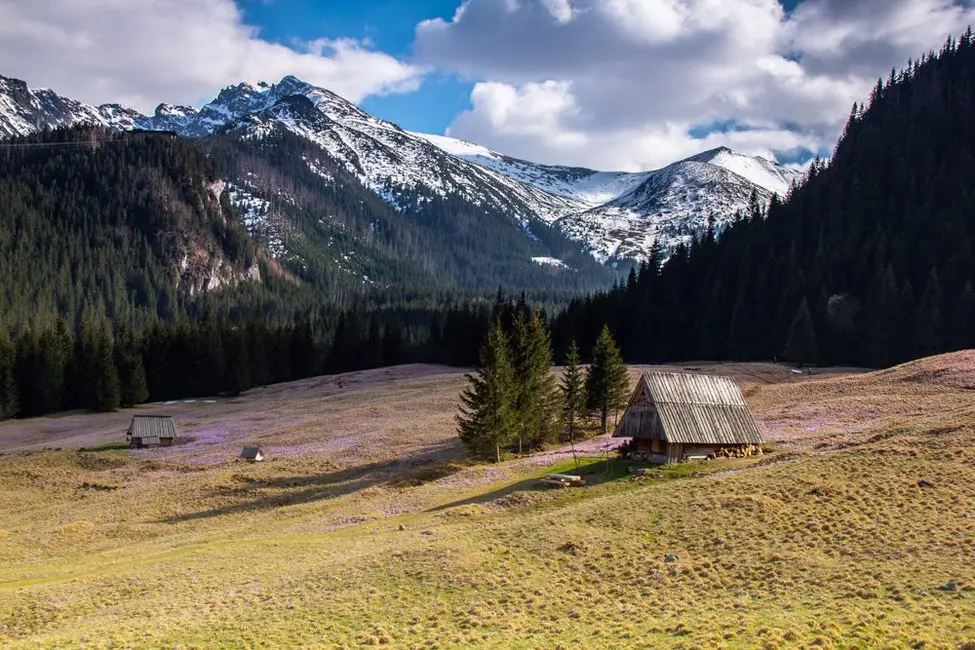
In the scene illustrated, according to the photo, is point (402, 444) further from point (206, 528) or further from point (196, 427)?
point (196, 427)

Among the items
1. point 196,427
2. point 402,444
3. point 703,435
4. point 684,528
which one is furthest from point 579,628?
point 196,427

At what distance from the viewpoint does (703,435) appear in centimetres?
4916

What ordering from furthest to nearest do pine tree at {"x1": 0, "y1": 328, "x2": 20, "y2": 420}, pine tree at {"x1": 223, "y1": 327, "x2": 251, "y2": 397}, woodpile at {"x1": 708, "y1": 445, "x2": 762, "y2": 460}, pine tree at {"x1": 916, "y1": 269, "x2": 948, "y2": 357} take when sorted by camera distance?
pine tree at {"x1": 223, "y1": 327, "x2": 251, "y2": 397} → pine tree at {"x1": 916, "y1": 269, "x2": 948, "y2": 357} → pine tree at {"x1": 0, "y1": 328, "x2": 20, "y2": 420} → woodpile at {"x1": 708, "y1": 445, "x2": 762, "y2": 460}

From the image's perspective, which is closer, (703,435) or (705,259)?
(703,435)

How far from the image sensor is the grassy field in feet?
74.6

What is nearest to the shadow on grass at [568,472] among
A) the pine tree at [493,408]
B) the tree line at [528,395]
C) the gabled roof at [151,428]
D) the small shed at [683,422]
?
the small shed at [683,422]

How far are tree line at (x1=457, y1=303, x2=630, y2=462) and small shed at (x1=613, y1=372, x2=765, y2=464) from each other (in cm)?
1191

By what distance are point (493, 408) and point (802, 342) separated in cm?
7595

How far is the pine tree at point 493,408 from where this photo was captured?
58438 mm

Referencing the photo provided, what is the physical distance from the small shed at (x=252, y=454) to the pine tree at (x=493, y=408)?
20.4m

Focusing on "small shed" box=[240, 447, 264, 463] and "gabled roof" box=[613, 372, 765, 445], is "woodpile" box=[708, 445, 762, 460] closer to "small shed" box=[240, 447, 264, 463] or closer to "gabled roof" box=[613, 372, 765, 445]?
"gabled roof" box=[613, 372, 765, 445]

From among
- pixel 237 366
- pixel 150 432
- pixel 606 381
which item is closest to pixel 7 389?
pixel 237 366

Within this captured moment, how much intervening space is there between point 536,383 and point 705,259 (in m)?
113

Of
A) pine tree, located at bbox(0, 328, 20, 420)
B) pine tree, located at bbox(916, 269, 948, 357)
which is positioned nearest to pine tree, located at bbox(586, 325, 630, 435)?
pine tree, located at bbox(916, 269, 948, 357)
